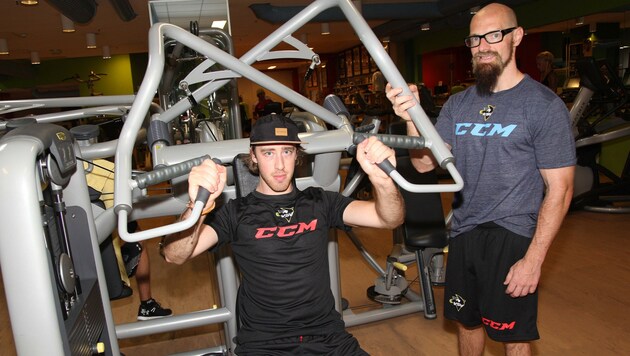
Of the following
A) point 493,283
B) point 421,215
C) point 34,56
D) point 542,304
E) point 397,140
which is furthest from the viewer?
point 34,56

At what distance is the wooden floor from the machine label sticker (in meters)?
0.68

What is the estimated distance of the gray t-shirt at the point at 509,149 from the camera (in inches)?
65.9

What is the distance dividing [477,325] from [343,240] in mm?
2522

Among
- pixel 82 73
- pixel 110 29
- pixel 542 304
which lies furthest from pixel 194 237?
pixel 82 73

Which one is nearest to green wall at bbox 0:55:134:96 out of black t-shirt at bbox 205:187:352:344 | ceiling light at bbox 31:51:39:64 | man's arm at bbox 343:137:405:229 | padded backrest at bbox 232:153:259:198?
ceiling light at bbox 31:51:39:64

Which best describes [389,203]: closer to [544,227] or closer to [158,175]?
[544,227]

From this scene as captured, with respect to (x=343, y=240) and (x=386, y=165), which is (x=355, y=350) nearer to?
(x=386, y=165)

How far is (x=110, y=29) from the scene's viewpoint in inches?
379

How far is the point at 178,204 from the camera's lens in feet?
6.41

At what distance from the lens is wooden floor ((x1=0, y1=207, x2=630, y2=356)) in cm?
260

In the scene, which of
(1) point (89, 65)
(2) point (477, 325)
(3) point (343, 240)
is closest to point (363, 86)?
(1) point (89, 65)

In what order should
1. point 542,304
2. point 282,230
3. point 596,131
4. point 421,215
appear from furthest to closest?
point 596,131, point 542,304, point 421,215, point 282,230

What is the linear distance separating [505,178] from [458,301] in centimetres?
52

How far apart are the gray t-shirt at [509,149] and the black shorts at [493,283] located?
0.05 meters
